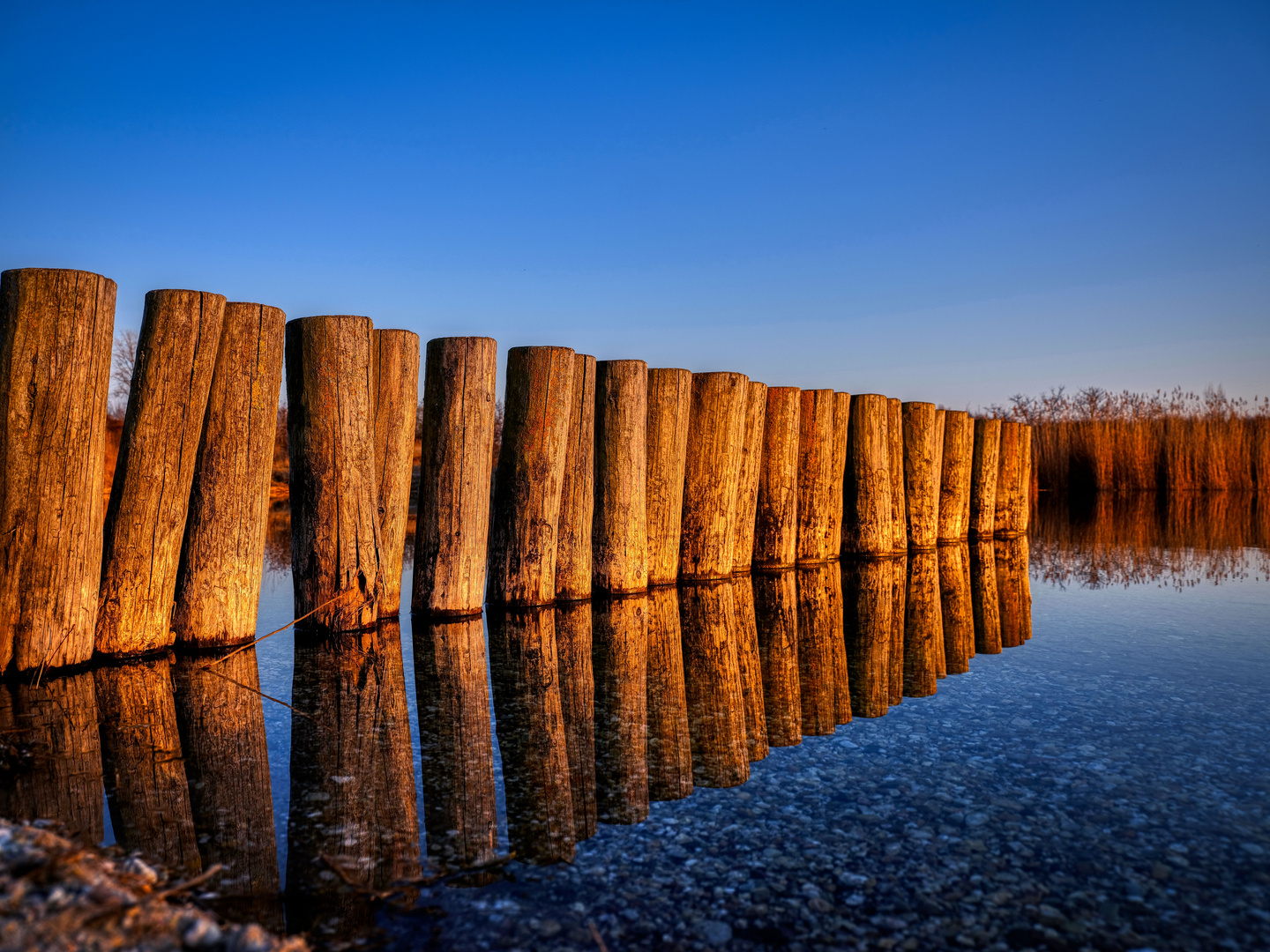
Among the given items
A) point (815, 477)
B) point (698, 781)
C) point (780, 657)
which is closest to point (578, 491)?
point (780, 657)

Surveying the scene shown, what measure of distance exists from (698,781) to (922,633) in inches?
101

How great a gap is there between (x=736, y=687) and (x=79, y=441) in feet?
9.83

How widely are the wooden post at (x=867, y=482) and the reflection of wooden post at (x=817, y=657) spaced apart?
1.45 meters

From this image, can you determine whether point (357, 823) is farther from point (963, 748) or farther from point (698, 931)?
point (963, 748)

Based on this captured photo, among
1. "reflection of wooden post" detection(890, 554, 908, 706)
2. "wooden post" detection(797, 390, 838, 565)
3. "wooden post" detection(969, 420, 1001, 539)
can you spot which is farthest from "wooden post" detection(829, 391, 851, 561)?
"wooden post" detection(969, 420, 1001, 539)

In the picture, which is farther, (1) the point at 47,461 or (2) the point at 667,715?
(1) the point at 47,461

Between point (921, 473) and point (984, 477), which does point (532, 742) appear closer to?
point (921, 473)

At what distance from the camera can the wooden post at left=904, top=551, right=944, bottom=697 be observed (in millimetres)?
3633

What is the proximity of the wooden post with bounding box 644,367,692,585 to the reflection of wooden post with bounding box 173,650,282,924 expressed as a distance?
2830mm

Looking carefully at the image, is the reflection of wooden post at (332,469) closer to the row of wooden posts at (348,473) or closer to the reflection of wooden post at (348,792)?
the row of wooden posts at (348,473)

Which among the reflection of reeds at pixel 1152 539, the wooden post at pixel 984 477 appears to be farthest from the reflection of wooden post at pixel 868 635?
the wooden post at pixel 984 477

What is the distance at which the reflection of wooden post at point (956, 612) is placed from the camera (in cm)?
408

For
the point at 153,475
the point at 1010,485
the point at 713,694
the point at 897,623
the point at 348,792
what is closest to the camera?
the point at 348,792

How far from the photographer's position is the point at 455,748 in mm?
2723
